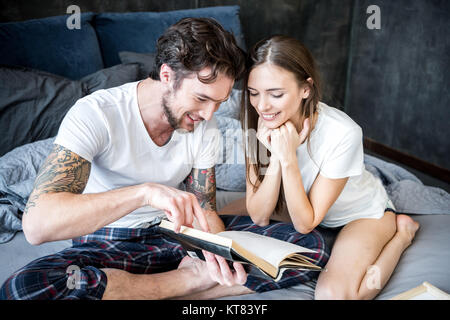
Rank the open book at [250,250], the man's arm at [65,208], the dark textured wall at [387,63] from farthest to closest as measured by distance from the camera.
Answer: the dark textured wall at [387,63], the man's arm at [65,208], the open book at [250,250]

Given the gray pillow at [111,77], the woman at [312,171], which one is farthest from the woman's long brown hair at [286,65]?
the gray pillow at [111,77]

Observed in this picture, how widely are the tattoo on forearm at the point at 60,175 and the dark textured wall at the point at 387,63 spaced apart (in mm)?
620

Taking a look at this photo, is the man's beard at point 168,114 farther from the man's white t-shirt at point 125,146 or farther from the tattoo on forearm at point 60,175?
the tattoo on forearm at point 60,175

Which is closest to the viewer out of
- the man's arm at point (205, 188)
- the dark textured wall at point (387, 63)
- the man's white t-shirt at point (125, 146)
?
the man's white t-shirt at point (125, 146)

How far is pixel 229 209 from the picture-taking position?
132cm

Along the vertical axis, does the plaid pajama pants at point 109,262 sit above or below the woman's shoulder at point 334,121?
below

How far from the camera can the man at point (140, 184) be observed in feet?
2.55

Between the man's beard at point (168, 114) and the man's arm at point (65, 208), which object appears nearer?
the man's arm at point (65, 208)

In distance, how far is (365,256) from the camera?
3.33 ft

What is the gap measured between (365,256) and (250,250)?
17.1 inches

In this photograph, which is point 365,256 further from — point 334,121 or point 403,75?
point 403,75

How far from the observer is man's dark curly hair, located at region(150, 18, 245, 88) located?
904 millimetres

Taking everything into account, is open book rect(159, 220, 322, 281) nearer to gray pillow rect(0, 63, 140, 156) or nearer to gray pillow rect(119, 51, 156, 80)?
gray pillow rect(0, 63, 140, 156)

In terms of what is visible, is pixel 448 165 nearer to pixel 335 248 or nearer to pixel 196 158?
pixel 335 248
